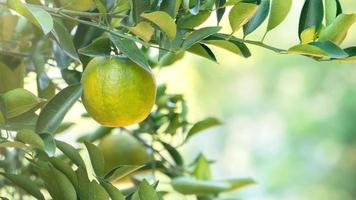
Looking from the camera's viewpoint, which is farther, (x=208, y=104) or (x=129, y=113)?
(x=208, y=104)

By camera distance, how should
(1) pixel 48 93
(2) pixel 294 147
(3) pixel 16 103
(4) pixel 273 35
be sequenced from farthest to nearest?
(2) pixel 294 147, (4) pixel 273 35, (1) pixel 48 93, (3) pixel 16 103

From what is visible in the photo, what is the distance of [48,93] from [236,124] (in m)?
5.35

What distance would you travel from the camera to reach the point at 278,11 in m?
Answer: 0.61

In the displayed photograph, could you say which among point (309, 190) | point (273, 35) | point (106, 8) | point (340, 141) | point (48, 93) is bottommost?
point (309, 190)

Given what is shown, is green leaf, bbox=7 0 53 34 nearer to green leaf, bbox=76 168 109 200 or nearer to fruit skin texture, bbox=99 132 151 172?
green leaf, bbox=76 168 109 200

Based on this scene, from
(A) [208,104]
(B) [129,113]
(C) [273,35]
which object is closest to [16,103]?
(B) [129,113]

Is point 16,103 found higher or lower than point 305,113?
higher

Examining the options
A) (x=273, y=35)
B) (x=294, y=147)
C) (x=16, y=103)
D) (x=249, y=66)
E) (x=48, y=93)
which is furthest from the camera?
(x=249, y=66)

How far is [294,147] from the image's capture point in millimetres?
5422

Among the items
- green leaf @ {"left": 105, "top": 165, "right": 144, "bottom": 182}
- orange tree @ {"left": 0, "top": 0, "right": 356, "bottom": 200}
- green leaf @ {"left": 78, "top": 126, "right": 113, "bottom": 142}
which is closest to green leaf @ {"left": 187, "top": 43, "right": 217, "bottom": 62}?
orange tree @ {"left": 0, "top": 0, "right": 356, "bottom": 200}

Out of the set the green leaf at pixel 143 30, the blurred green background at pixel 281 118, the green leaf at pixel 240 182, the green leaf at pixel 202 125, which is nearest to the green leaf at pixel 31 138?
the green leaf at pixel 143 30

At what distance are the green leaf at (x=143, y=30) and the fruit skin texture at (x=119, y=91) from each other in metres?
0.04

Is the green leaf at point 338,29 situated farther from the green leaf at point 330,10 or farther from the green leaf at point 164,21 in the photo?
the green leaf at point 164,21

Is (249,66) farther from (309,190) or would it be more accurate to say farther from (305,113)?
(309,190)
